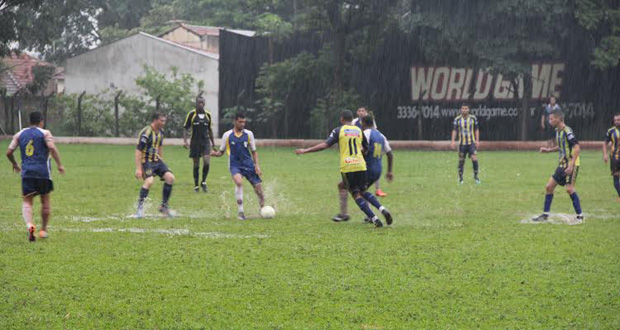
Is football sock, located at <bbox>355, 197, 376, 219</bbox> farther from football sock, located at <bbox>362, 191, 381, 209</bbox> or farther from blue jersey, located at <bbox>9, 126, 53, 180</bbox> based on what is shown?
blue jersey, located at <bbox>9, 126, 53, 180</bbox>

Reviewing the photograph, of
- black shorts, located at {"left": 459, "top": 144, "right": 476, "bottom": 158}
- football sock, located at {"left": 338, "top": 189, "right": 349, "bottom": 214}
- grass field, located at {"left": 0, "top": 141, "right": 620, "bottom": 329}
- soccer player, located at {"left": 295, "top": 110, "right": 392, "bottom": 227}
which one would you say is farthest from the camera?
black shorts, located at {"left": 459, "top": 144, "right": 476, "bottom": 158}

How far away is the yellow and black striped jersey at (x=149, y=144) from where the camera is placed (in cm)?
1383

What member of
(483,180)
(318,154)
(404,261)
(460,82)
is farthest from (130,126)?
(404,261)

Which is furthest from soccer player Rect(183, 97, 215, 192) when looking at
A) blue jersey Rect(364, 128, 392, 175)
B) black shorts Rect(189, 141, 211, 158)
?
blue jersey Rect(364, 128, 392, 175)

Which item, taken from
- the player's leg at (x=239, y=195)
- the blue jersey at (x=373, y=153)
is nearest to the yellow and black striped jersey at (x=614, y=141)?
the blue jersey at (x=373, y=153)

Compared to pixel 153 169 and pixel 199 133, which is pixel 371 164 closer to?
pixel 153 169

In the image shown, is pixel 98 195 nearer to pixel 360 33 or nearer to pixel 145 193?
pixel 145 193

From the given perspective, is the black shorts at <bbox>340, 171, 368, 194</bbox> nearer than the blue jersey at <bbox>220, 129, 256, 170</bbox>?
Yes

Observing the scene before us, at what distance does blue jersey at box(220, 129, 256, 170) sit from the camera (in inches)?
558

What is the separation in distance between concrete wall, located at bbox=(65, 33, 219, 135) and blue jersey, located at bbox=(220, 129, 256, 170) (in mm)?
30291

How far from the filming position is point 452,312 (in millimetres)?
7570

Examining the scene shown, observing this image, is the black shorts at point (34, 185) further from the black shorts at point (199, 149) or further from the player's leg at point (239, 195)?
the black shorts at point (199, 149)

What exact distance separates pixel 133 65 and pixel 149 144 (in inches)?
1353

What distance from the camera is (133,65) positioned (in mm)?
47219
